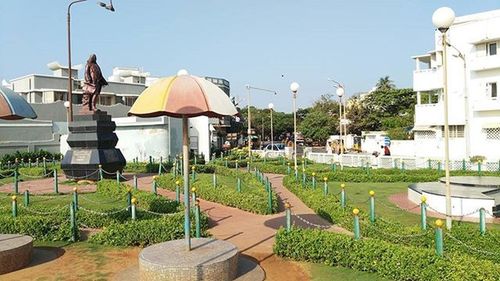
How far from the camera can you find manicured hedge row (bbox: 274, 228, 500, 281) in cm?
664

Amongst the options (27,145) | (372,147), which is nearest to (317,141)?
(372,147)

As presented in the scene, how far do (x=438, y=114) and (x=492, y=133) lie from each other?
12.3ft

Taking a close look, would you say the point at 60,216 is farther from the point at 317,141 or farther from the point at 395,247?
the point at 317,141

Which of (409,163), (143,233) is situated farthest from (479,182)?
(143,233)

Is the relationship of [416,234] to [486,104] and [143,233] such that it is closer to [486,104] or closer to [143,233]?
[143,233]

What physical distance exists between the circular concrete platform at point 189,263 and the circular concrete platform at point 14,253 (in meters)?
2.69

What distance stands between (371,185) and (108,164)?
12.5m

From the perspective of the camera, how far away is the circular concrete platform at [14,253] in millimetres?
8406

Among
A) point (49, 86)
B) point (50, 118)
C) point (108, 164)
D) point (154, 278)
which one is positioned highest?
point (49, 86)

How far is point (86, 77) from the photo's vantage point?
21.7 metres

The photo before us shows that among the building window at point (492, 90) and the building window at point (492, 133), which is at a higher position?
the building window at point (492, 90)

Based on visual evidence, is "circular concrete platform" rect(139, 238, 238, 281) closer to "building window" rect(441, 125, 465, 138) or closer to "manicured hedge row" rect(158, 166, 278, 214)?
"manicured hedge row" rect(158, 166, 278, 214)

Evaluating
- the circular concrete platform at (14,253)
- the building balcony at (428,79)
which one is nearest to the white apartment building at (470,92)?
the building balcony at (428,79)

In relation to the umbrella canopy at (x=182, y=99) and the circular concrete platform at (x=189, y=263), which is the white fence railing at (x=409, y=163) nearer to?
the circular concrete platform at (x=189, y=263)
